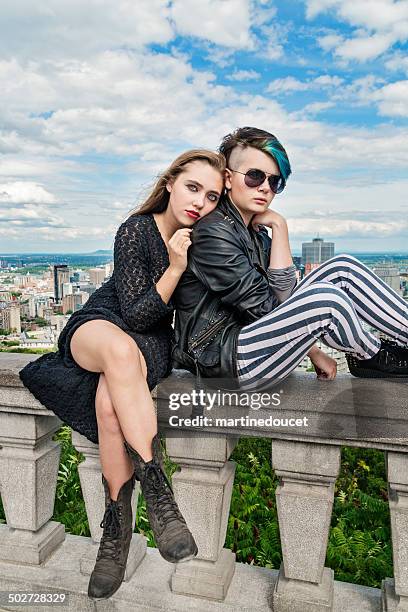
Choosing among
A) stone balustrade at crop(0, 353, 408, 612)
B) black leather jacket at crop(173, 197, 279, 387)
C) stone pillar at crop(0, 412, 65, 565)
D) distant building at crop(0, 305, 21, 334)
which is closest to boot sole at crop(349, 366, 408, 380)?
stone balustrade at crop(0, 353, 408, 612)

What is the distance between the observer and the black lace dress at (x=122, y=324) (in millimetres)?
2355

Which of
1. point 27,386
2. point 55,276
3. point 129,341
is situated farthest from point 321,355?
point 55,276

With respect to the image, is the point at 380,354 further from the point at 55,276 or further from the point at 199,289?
the point at 55,276

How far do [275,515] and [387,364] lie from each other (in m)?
1.60

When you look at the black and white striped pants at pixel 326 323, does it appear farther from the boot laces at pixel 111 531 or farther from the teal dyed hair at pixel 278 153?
the boot laces at pixel 111 531

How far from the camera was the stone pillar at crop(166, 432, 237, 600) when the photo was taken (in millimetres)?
2262

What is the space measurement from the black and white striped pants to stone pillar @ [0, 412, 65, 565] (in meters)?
1.04

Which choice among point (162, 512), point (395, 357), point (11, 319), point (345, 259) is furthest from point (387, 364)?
point (11, 319)

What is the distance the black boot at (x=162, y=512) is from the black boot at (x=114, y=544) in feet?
0.49

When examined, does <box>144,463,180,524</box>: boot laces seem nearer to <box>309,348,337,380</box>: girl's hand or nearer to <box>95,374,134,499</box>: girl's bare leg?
<box>95,374,134,499</box>: girl's bare leg

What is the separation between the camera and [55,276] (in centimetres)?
1353

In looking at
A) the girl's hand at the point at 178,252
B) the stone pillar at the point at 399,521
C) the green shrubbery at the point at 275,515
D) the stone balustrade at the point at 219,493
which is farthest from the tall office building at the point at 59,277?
the stone pillar at the point at 399,521

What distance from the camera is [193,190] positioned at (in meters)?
2.66

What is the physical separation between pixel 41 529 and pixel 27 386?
83 cm
